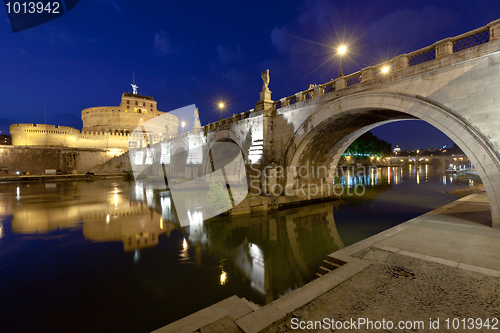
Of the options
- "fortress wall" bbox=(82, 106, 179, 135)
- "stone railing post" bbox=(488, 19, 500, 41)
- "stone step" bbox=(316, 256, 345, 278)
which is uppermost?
"fortress wall" bbox=(82, 106, 179, 135)

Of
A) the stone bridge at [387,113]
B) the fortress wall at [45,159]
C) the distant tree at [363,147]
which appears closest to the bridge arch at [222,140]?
the stone bridge at [387,113]

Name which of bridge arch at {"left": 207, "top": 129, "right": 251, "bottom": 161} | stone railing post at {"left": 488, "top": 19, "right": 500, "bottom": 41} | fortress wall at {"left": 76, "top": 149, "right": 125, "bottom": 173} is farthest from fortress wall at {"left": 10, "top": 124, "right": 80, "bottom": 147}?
stone railing post at {"left": 488, "top": 19, "right": 500, "bottom": 41}

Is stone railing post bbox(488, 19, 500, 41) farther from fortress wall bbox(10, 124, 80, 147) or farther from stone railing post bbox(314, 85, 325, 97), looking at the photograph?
fortress wall bbox(10, 124, 80, 147)

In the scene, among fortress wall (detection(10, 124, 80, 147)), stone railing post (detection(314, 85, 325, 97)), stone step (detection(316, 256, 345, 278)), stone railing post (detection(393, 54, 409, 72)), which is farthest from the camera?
fortress wall (detection(10, 124, 80, 147))

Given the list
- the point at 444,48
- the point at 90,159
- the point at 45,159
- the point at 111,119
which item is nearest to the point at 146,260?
the point at 444,48

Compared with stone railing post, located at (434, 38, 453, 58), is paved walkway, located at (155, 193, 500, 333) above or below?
below

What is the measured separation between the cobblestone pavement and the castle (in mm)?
43419

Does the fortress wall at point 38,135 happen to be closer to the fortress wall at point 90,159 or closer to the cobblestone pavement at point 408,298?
the fortress wall at point 90,159

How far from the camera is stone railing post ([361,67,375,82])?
9.50 meters

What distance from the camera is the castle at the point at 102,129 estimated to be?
46.9 m

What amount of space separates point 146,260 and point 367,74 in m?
11.3

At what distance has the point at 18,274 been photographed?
5.90 meters

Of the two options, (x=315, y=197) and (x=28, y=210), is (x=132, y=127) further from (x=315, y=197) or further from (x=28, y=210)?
(x=315, y=197)

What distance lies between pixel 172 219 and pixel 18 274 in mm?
6003
